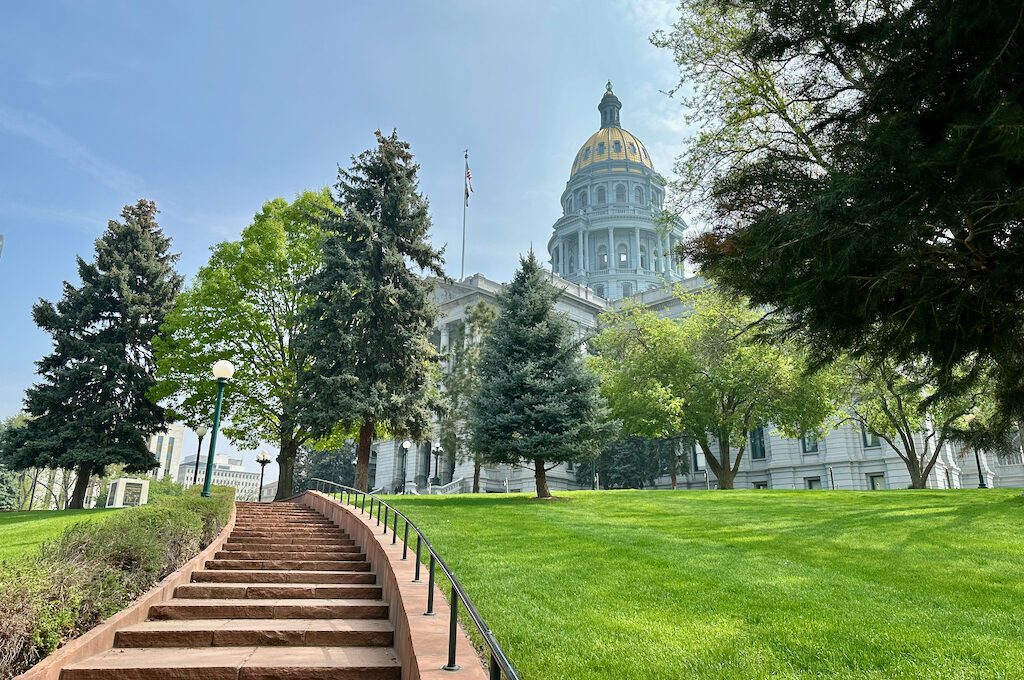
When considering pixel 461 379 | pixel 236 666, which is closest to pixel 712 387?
pixel 461 379

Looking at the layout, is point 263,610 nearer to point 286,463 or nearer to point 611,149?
point 286,463

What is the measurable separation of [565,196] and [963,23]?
99764 mm

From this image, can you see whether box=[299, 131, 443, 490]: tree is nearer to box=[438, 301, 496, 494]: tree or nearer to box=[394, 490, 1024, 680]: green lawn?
box=[394, 490, 1024, 680]: green lawn

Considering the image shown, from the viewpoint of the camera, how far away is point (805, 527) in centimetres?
1480

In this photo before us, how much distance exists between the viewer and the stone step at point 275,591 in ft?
31.6

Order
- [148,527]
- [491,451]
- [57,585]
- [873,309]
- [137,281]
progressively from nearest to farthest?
[873,309] → [57,585] → [148,527] → [491,451] → [137,281]

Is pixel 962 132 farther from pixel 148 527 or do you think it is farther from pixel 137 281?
pixel 137 281

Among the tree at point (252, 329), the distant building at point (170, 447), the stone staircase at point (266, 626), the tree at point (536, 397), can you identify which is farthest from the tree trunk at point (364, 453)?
the distant building at point (170, 447)

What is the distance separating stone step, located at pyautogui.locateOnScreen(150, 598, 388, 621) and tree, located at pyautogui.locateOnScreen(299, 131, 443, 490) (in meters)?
16.2

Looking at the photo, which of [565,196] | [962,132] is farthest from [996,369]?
[565,196]

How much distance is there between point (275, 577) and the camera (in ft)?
34.6

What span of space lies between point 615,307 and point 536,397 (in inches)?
1890

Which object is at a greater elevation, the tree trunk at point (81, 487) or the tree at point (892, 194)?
the tree at point (892, 194)

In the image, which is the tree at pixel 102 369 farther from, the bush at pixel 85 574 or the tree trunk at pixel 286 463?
the bush at pixel 85 574
